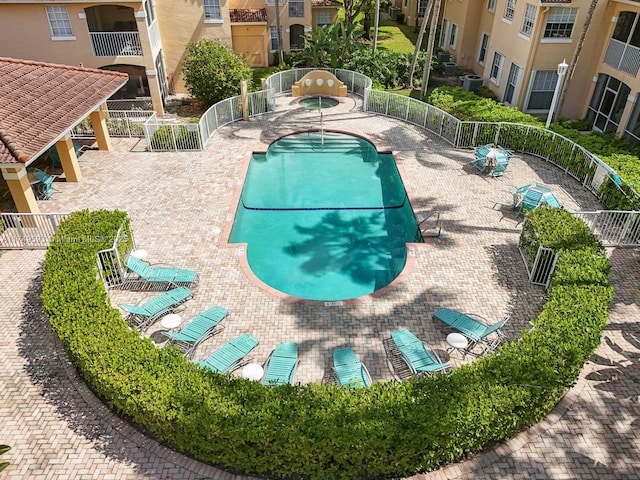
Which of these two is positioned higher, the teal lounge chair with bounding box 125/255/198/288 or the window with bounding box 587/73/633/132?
the window with bounding box 587/73/633/132

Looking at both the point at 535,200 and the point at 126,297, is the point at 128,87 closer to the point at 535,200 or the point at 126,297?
the point at 126,297

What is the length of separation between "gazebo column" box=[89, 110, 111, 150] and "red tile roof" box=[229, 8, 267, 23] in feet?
48.4

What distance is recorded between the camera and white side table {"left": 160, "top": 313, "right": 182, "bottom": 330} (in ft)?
37.2

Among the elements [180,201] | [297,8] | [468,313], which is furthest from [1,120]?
[297,8]

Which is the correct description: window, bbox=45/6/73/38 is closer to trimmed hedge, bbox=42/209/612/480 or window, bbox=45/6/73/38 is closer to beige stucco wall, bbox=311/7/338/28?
beige stucco wall, bbox=311/7/338/28

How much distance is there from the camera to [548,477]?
8.51 m

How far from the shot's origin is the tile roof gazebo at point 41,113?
14242 mm

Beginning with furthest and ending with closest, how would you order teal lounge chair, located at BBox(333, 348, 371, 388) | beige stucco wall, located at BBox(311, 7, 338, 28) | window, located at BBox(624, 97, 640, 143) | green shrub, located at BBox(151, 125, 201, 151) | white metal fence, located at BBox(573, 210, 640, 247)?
beige stucco wall, located at BBox(311, 7, 338, 28) → window, located at BBox(624, 97, 640, 143) → green shrub, located at BBox(151, 125, 201, 151) → white metal fence, located at BBox(573, 210, 640, 247) → teal lounge chair, located at BBox(333, 348, 371, 388)

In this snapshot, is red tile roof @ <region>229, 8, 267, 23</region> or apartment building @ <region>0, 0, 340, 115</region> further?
red tile roof @ <region>229, 8, 267, 23</region>

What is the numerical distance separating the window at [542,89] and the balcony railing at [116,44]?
21857 millimetres

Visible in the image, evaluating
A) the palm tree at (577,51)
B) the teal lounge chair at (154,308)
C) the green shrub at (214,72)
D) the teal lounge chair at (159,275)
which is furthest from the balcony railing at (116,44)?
the palm tree at (577,51)

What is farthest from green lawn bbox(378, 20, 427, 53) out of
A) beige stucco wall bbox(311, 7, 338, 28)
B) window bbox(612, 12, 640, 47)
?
window bbox(612, 12, 640, 47)

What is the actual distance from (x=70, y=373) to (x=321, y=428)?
6.23 m

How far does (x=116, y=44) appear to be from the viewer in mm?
25344
